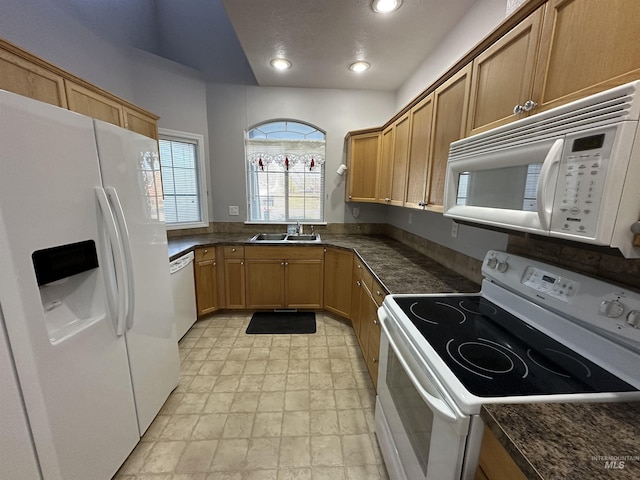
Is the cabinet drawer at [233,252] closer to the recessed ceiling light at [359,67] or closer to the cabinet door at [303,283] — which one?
the cabinet door at [303,283]

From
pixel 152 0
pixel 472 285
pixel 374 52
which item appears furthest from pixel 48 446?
pixel 152 0

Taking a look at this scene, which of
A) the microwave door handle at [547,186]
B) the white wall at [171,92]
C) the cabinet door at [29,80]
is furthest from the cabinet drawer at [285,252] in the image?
the microwave door handle at [547,186]

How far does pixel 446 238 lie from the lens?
2145mm

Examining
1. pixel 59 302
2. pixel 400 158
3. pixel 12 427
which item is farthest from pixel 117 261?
pixel 400 158

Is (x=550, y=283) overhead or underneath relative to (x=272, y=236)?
overhead

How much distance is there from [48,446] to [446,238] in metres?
2.49

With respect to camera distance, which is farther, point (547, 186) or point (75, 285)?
point (75, 285)

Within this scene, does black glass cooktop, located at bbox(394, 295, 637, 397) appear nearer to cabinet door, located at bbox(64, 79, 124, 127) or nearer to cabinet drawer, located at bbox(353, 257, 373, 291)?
cabinet drawer, located at bbox(353, 257, 373, 291)

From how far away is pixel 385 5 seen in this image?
1.77 m

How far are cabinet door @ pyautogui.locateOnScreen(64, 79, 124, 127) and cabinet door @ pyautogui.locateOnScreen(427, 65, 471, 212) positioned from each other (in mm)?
2372

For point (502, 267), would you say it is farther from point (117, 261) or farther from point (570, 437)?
point (117, 261)

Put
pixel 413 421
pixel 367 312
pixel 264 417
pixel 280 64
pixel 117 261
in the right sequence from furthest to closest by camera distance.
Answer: pixel 280 64, pixel 367 312, pixel 264 417, pixel 117 261, pixel 413 421

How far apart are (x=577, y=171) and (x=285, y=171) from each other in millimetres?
3193

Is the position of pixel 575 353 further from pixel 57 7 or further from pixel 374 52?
pixel 57 7
